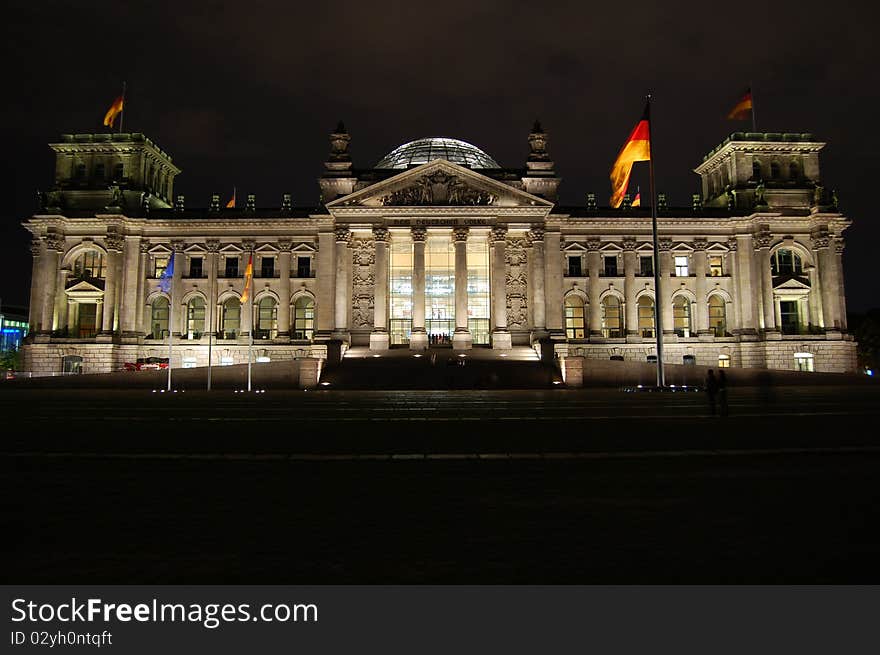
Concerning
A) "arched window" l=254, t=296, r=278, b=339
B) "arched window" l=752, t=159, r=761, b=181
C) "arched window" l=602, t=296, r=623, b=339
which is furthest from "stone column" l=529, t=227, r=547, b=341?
"arched window" l=254, t=296, r=278, b=339

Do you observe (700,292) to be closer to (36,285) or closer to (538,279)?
(538,279)

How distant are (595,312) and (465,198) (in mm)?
19366

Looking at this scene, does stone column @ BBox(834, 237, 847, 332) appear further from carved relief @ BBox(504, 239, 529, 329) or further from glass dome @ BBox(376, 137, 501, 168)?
glass dome @ BBox(376, 137, 501, 168)

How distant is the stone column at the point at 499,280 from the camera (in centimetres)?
6259

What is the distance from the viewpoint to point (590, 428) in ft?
51.5

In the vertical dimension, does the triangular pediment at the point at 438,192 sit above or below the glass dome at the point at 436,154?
below

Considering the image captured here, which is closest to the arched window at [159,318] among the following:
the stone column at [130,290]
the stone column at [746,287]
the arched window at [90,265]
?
the stone column at [130,290]

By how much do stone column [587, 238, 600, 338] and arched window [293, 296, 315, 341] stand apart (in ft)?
102

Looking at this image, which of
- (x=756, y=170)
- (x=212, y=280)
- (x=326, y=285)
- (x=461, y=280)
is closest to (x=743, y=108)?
(x=756, y=170)

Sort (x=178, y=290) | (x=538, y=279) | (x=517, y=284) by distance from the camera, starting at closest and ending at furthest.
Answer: (x=538, y=279), (x=517, y=284), (x=178, y=290)

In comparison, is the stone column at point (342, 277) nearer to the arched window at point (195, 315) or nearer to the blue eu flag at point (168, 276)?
the arched window at point (195, 315)

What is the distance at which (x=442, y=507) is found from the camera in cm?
690

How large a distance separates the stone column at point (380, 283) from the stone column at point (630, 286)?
26.7 metres

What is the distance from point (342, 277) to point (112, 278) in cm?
2536
